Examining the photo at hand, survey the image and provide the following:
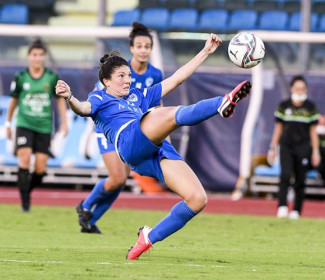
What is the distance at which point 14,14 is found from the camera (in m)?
22.6

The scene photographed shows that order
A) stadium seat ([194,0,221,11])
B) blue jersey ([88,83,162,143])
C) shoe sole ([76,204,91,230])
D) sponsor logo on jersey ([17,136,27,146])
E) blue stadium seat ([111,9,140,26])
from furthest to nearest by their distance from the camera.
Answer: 1. blue stadium seat ([111,9,140,26])
2. stadium seat ([194,0,221,11])
3. sponsor logo on jersey ([17,136,27,146])
4. shoe sole ([76,204,91,230])
5. blue jersey ([88,83,162,143])

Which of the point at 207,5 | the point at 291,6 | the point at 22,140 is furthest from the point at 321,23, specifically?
the point at 22,140

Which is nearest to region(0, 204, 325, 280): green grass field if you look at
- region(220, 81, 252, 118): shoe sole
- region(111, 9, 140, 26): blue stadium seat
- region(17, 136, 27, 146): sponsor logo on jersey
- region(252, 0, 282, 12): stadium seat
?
region(17, 136, 27, 146): sponsor logo on jersey

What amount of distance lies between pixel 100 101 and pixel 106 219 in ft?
16.8

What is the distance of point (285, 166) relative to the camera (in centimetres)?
1430

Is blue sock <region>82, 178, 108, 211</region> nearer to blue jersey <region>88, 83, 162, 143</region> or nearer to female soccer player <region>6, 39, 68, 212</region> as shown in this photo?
blue jersey <region>88, 83, 162, 143</region>

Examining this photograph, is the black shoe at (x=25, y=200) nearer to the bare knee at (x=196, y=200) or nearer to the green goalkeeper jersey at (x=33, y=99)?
the green goalkeeper jersey at (x=33, y=99)

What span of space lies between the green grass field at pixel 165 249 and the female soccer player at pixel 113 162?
0.79ft

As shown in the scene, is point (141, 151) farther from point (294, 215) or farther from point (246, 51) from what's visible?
point (294, 215)

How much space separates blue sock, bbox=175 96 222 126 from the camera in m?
7.15


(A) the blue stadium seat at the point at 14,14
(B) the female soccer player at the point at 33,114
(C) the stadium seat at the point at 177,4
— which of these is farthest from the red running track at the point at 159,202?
(C) the stadium seat at the point at 177,4

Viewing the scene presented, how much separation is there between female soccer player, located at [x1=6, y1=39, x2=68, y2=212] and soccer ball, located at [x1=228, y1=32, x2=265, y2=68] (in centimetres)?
545

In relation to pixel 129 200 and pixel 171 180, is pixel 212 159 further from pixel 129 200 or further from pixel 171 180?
pixel 171 180

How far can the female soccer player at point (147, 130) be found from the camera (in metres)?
7.49
